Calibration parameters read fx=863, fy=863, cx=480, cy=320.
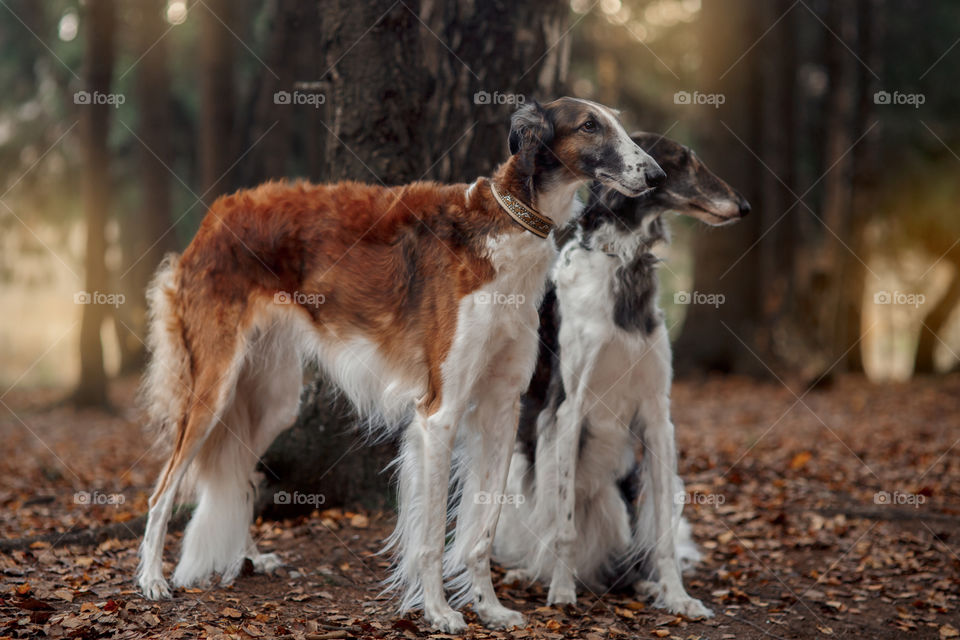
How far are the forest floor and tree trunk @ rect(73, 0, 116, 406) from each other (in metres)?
2.91

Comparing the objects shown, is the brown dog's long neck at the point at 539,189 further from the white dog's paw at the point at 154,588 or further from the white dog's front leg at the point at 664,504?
the white dog's paw at the point at 154,588

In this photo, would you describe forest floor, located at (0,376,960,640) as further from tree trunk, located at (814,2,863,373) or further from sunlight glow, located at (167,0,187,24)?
sunlight glow, located at (167,0,187,24)

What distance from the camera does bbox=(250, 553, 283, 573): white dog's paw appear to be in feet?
13.3

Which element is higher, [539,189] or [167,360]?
[539,189]

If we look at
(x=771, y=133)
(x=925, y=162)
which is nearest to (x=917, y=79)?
(x=925, y=162)

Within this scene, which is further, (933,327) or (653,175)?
(933,327)

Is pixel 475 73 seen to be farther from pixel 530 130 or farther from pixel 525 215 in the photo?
pixel 525 215

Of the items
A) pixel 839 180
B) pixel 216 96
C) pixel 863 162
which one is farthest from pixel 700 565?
pixel 839 180

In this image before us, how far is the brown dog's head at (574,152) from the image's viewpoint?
3.53m

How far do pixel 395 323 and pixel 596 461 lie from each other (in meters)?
1.21

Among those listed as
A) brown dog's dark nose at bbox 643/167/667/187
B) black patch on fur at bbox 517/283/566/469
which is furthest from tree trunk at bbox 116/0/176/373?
brown dog's dark nose at bbox 643/167/667/187

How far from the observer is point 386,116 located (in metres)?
4.62

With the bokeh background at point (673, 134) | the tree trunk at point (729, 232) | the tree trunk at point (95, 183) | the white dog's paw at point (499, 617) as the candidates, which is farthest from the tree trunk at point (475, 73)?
the tree trunk at point (729, 232)

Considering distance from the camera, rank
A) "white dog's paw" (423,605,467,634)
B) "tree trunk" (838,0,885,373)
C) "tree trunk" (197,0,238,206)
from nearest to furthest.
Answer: "white dog's paw" (423,605,467,634) → "tree trunk" (197,0,238,206) → "tree trunk" (838,0,885,373)
